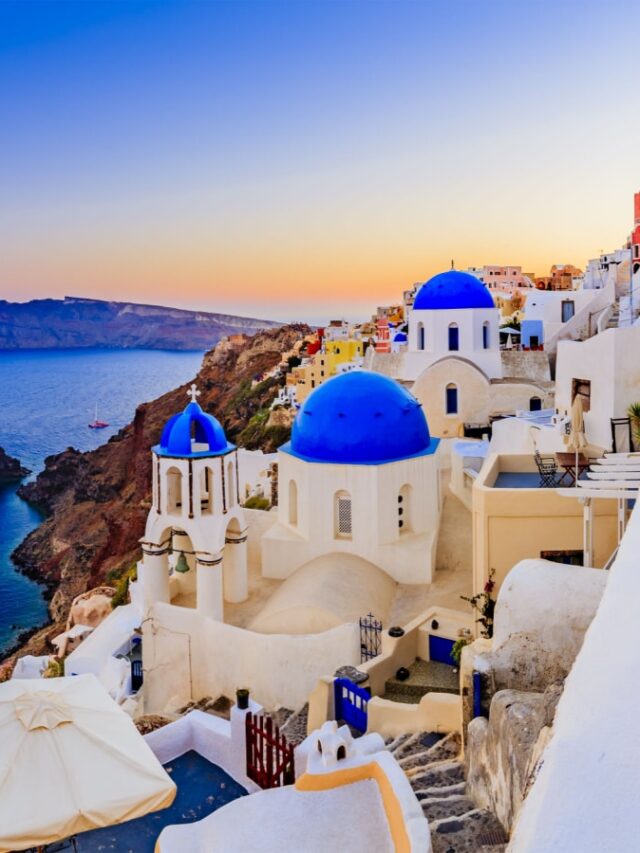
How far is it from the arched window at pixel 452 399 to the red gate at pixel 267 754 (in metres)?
16.2

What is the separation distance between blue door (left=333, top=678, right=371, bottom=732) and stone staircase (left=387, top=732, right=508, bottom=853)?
3.67 feet

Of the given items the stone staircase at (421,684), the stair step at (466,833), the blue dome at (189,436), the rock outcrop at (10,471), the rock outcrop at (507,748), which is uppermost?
the blue dome at (189,436)

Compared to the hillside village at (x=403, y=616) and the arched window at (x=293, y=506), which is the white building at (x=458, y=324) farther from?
the arched window at (x=293, y=506)

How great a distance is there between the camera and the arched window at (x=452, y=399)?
2388cm

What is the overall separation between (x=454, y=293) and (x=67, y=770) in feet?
73.1

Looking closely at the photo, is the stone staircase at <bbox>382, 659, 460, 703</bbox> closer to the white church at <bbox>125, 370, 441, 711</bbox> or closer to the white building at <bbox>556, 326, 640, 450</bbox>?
the white church at <bbox>125, 370, 441, 711</bbox>

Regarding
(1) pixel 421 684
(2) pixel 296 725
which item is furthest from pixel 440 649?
(2) pixel 296 725

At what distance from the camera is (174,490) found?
1539 cm

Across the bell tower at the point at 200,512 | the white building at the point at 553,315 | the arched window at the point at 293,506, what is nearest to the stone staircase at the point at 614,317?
the white building at the point at 553,315

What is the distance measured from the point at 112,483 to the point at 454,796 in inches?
2474

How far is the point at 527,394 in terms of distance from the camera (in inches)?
954

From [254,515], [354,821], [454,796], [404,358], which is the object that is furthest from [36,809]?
[404,358]

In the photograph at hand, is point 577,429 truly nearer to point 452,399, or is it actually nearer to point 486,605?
point 486,605

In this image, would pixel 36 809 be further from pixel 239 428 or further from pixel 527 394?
pixel 239 428
